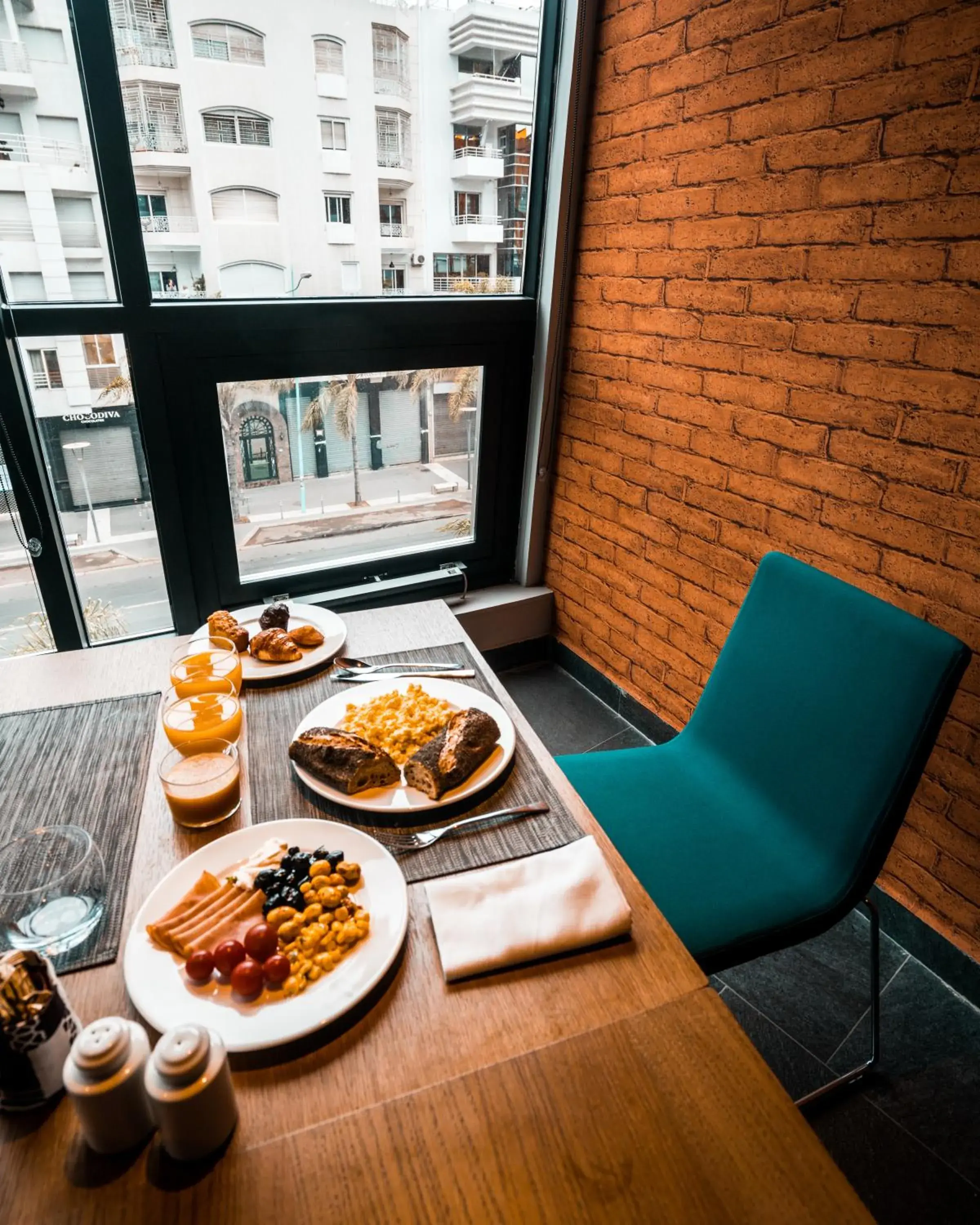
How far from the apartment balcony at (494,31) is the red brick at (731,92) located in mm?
626

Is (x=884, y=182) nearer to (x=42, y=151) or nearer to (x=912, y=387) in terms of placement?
(x=912, y=387)

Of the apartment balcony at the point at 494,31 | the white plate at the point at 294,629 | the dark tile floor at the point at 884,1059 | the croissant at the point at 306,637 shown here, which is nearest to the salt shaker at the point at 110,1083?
the white plate at the point at 294,629

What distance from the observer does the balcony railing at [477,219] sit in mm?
2232

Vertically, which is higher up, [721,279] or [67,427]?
[721,279]

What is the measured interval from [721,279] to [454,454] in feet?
3.46

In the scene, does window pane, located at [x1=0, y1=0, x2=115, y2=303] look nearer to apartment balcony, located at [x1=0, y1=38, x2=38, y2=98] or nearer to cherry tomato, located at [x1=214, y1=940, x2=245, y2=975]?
apartment balcony, located at [x1=0, y1=38, x2=38, y2=98]

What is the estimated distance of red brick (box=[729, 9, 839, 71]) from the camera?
4.75 feet

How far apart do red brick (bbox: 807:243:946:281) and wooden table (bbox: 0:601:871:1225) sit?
4.27 feet

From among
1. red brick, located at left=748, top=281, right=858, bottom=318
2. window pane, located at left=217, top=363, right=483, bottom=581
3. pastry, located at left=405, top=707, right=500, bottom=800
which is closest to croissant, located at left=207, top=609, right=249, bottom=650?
pastry, located at left=405, top=707, right=500, bottom=800

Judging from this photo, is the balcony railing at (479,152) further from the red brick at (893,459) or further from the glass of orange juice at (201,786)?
the glass of orange juice at (201,786)

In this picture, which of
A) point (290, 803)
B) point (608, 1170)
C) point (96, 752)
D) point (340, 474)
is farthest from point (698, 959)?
point (340, 474)

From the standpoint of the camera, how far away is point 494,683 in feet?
4.50

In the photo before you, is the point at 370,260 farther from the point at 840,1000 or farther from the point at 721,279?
the point at 840,1000

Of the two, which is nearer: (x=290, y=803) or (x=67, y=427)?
(x=290, y=803)
